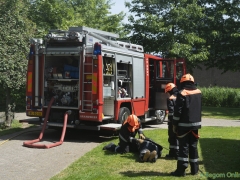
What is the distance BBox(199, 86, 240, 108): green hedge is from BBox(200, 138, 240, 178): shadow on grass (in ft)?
50.1

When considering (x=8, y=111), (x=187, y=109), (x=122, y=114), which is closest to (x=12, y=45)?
(x=8, y=111)

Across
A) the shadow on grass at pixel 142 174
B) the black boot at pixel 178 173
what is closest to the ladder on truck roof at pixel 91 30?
the shadow on grass at pixel 142 174

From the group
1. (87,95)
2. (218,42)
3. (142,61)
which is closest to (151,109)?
(142,61)

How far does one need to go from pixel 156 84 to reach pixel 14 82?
5.20m

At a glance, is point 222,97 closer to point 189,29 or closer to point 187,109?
point 189,29

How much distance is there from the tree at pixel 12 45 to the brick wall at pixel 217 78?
2593cm

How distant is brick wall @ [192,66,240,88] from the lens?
111 ft

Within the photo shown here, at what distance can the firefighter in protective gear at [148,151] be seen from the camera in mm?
7023

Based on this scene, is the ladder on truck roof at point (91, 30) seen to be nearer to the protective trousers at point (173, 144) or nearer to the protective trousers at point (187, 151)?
the protective trousers at point (173, 144)

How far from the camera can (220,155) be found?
771 cm

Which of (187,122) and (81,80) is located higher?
(81,80)

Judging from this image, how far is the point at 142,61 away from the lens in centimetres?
1176

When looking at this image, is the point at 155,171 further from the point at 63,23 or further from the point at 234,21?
the point at 234,21

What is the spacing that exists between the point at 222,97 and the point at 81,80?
17.3 metres
